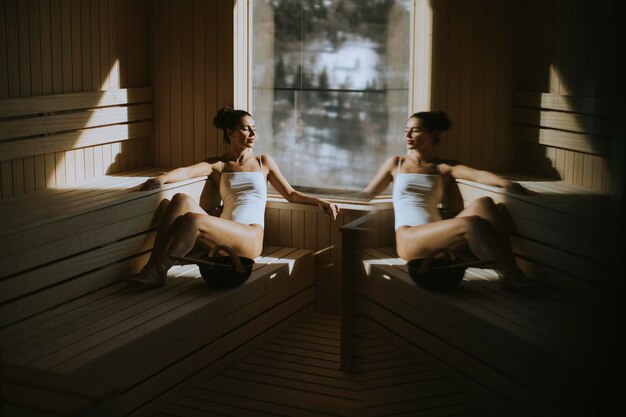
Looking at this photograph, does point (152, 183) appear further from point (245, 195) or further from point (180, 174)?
point (245, 195)

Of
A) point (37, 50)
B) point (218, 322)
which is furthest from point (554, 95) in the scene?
point (37, 50)

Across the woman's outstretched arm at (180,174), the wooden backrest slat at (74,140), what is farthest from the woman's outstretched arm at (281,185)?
the wooden backrest slat at (74,140)

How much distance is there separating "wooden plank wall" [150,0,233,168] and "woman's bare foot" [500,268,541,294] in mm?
2778

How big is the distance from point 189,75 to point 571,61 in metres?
3.04

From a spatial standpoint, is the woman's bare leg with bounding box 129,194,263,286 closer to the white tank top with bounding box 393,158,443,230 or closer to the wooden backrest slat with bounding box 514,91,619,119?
the white tank top with bounding box 393,158,443,230

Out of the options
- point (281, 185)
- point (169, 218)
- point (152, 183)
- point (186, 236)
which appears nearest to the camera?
point (186, 236)

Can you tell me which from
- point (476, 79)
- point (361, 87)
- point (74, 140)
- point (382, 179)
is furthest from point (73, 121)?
point (476, 79)

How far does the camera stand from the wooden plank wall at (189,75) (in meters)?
3.48

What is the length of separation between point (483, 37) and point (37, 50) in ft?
8.43

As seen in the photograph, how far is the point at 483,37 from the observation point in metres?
0.86

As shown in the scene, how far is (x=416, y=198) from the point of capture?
91 centimetres

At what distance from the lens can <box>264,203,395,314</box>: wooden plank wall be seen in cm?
325

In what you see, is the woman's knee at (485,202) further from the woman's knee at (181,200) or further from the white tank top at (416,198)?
the woman's knee at (181,200)

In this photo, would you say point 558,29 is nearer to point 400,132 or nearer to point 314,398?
point 400,132
